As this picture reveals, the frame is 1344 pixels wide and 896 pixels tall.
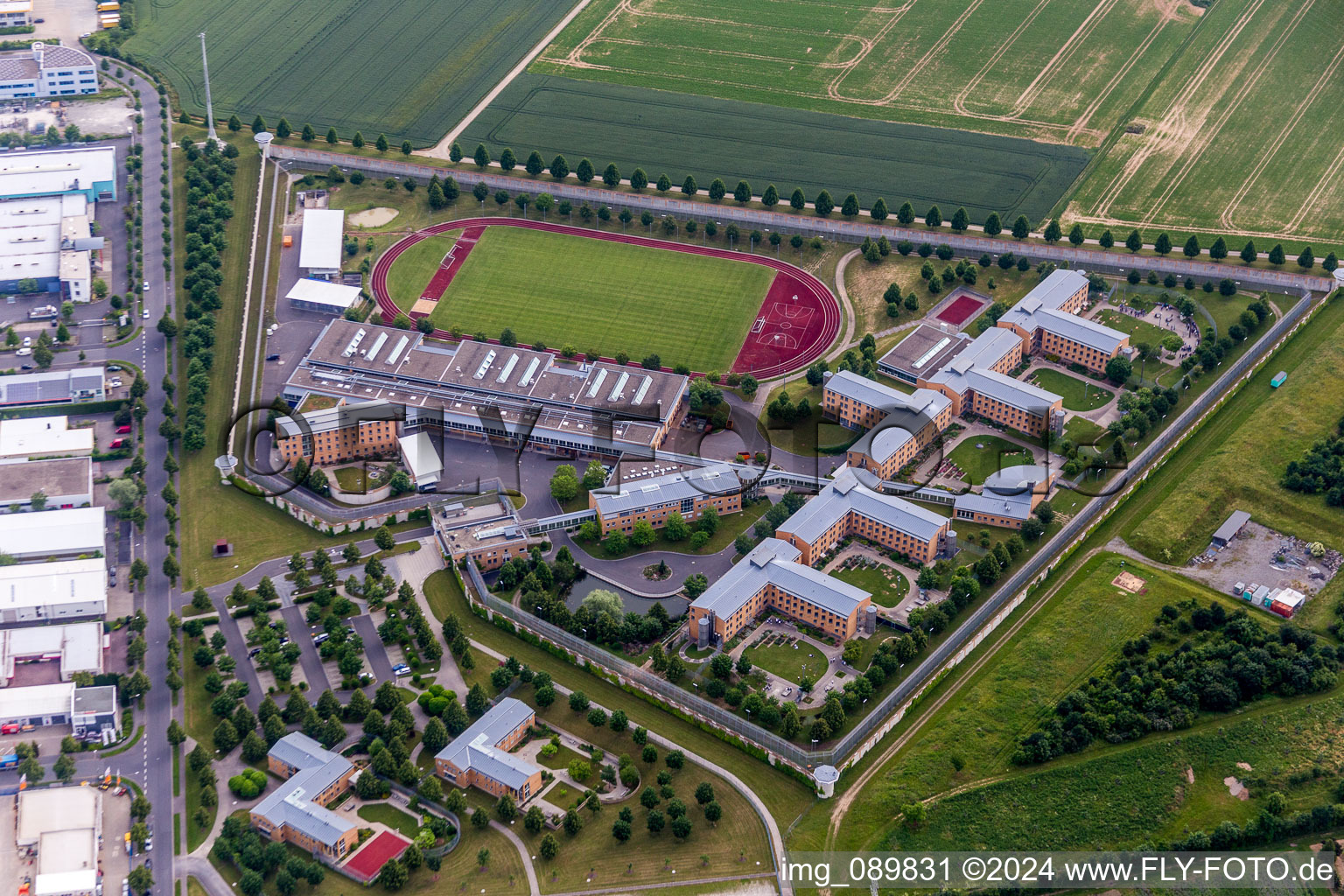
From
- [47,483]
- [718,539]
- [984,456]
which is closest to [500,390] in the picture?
[718,539]

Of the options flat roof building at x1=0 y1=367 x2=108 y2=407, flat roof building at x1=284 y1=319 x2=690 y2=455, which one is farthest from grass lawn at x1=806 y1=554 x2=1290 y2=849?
flat roof building at x1=0 y1=367 x2=108 y2=407

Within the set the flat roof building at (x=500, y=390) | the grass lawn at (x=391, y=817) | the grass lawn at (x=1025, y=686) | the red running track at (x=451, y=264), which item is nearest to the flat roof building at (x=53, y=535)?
the flat roof building at (x=500, y=390)

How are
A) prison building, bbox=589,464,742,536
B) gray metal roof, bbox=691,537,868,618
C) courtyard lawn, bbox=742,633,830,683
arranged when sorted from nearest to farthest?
courtyard lawn, bbox=742,633,830,683, gray metal roof, bbox=691,537,868,618, prison building, bbox=589,464,742,536

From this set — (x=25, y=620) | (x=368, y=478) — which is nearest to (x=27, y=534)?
(x=25, y=620)

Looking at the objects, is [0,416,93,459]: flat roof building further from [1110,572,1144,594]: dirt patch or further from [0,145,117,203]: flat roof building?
[1110,572,1144,594]: dirt patch

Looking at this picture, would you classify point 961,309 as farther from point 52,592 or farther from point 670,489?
point 52,592

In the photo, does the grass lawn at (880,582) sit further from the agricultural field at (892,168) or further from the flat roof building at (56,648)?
the flat roof building at (56,648)
